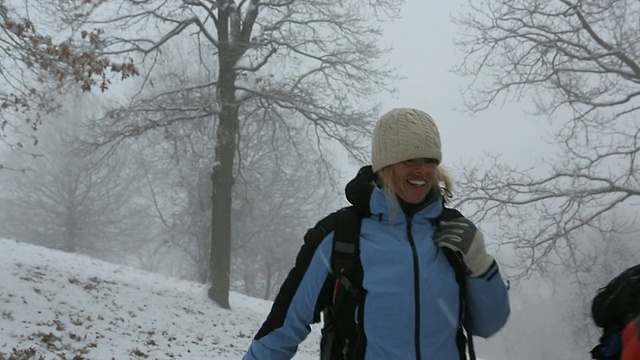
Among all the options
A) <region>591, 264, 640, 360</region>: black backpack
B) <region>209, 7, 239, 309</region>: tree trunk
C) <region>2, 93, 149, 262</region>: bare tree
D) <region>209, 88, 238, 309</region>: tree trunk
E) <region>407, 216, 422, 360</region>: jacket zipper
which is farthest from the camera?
<region>2, 93, 149, 262</region>: bare tree

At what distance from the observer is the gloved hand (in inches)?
76.3

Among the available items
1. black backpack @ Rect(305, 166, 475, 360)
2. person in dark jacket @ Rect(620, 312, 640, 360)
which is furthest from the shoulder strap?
person in dark jacket @ Rect(620, 312, 640, 360)

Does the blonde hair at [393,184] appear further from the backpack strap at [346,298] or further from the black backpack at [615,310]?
the black backpack at [615,310]

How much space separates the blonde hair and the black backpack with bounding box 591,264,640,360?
0.71 m

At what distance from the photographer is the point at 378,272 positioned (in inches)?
79.7

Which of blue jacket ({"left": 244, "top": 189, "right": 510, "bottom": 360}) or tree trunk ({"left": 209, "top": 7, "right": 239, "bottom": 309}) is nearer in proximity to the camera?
blue jacket ({"left": 244, "top": 189, "right": 510, "bottom": 360})

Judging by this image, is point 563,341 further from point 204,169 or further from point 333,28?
point 333,28

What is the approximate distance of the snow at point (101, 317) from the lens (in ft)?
21.9

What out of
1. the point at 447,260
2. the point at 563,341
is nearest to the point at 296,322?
the point at 447,260

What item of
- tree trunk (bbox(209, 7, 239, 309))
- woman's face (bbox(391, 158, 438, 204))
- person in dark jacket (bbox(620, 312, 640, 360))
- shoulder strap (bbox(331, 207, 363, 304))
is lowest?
person in dark jacket (bbox(620, 312, 640, 360))

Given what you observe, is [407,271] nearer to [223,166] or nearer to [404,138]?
[404,138]

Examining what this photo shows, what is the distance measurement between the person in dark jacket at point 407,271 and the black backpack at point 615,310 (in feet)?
1.29

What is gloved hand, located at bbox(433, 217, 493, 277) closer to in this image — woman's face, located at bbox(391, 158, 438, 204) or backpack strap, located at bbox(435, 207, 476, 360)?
backpack strap, located at bbox(435, 207, 476, 360)

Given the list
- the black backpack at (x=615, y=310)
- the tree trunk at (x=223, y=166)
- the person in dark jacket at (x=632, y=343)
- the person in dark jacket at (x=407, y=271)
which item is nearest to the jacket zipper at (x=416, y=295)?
the person in dark jacket at (x=407, y=271)
